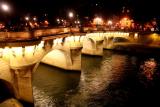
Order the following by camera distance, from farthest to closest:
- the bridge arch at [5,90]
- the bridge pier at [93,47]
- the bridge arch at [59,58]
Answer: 1. the bridge pier at [93,47]
2. the bridge arch at [59,58]
3. the bridge arch at [5,90]

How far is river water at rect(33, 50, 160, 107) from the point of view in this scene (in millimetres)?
23391

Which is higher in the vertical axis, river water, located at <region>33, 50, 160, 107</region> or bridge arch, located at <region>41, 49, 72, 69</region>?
bridge arch, located at <region>41, 49, 72, 69</region>

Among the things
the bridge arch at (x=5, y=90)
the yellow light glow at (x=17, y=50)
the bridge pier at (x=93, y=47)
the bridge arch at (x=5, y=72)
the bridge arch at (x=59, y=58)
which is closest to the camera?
the bridge arch at (x=5, y=72)

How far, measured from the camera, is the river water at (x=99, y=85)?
23.4m

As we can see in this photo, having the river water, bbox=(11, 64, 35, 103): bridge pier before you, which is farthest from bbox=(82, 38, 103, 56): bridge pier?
bbox=(11, 64, 35, 103): bridge pier

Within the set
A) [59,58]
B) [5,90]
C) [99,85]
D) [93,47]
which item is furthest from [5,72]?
[93,47]

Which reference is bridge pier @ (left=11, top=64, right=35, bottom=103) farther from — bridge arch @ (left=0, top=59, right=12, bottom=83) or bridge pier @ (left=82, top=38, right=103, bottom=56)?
bridge pier @ (left=82, top=38, right=103, bottom=56)

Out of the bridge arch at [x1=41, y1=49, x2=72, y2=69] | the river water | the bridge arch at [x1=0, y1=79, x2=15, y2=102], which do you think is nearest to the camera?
the bridge arch at [x1=0, y1=79, x2=15, y2=102]

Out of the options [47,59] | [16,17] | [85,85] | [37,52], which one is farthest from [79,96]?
[16,17]

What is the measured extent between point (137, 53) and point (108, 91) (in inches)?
1126

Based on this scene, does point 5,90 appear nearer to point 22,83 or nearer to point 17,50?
point 22,83

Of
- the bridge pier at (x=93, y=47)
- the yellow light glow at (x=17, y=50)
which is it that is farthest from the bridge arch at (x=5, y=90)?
the bridge pier at (x=93, y=47)

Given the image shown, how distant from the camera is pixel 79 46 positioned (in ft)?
108

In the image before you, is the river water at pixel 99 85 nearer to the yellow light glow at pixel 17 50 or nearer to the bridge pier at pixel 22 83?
the bridge pier at pixel 22 83
